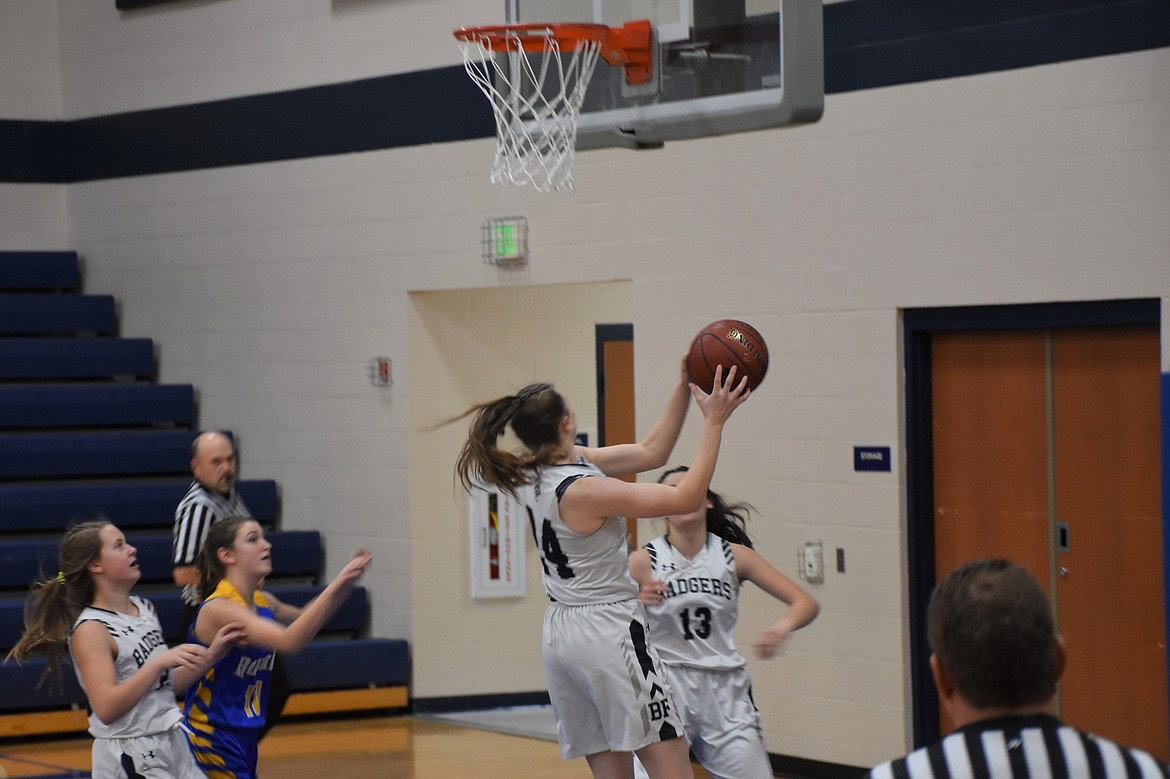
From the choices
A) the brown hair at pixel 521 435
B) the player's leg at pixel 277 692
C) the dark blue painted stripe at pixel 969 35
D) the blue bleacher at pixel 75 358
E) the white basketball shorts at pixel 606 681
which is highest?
the dark blue painted stripe at pixel 969 35

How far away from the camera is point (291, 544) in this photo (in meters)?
9.02

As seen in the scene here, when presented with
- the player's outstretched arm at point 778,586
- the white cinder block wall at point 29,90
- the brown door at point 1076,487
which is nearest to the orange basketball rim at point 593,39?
the player's outstretched arm at point 778,586

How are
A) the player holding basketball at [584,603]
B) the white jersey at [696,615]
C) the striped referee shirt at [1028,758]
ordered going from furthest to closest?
1. the white jersey at [696,615]
2. the player holding basketball at [584,603]
3. the striped referee shirt at [1028,758]

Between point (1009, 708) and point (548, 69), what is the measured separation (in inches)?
173

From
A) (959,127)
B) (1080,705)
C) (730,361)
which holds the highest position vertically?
(959,127)

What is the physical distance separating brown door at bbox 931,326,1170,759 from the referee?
437 cm

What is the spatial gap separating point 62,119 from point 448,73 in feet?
12.0

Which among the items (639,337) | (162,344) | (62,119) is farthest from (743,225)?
(62,119)

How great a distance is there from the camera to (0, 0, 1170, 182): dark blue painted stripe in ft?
20.1

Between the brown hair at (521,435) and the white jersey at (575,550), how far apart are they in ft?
0.16

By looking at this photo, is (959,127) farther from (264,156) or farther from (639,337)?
(264,156)

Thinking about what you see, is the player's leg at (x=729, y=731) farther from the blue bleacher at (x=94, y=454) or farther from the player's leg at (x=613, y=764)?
the blue bleacher at (x=94, y=454)

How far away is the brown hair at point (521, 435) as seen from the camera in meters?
4.37

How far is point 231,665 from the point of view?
4473 mm
